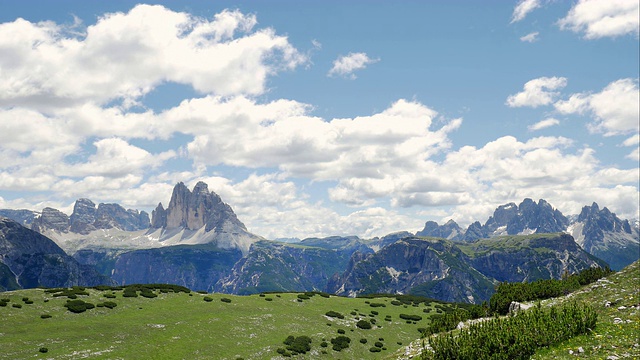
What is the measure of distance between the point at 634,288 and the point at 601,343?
19.4m

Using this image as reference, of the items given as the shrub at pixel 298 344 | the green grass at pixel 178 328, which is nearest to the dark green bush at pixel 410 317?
the green grass at pixel 178 328

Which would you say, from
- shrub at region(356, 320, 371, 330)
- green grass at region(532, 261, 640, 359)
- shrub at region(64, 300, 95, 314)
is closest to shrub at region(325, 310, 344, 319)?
Result: shrub at region(356, 320, 371, 330)

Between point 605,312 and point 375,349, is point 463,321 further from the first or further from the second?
point 375,349

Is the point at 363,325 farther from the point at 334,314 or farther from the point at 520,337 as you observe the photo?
the point at 520,337

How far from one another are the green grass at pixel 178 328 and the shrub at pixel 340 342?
98cm

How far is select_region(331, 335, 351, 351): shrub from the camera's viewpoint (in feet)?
198

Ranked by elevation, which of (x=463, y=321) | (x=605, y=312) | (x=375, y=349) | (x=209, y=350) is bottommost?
(x=375, y=349)

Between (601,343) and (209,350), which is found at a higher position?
(601,343)

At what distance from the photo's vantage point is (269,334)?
6031cm

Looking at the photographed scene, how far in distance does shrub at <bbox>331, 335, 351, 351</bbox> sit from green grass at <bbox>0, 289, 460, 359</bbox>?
0.98 m

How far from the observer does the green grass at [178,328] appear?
150ft

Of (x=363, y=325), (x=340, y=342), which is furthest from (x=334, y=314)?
(x=340, y=342)

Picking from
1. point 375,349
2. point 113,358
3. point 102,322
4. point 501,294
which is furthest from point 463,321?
point 102,322

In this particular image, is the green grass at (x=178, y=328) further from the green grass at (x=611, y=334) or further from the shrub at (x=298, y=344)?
the green grass at (x=611, y=334)
